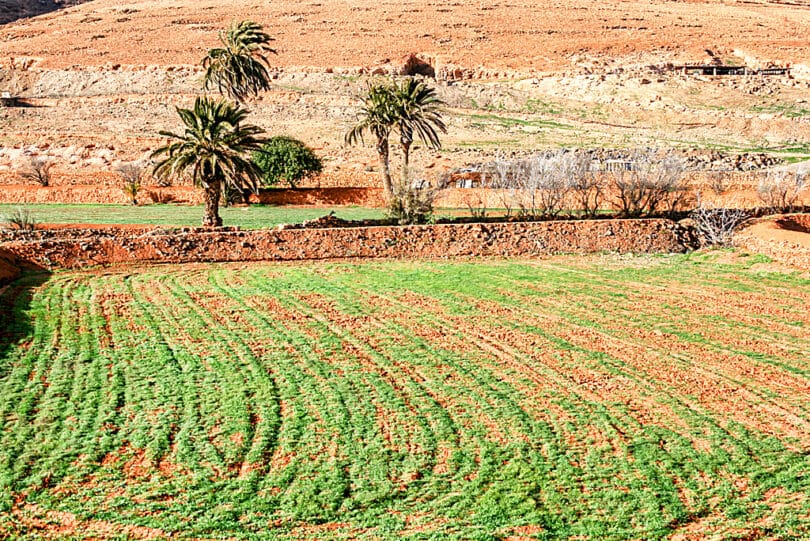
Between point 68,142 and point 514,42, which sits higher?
point 514,42

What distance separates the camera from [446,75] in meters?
87.8

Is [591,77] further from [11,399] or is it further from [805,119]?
[11,399]

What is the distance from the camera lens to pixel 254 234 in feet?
88.9

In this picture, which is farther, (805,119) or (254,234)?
(805,119)

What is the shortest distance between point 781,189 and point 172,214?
27398 millimetres

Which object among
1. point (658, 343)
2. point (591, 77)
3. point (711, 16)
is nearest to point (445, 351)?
point (658, 343)

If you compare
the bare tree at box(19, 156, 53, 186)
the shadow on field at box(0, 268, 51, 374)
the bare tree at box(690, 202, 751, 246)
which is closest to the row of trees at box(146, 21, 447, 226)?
the shadow on field at box(0, 268, 51, 374)

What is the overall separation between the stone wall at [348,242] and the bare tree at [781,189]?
9.21 meters

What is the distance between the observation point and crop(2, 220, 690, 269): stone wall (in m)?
25.3

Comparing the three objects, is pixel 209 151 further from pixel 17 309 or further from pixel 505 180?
pixel 17 309

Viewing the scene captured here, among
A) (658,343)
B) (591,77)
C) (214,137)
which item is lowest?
(658,343)

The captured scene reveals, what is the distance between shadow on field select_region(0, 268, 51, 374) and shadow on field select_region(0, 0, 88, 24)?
4943 inches

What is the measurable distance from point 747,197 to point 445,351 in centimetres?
3101

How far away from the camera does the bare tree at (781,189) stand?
35.9 meters
